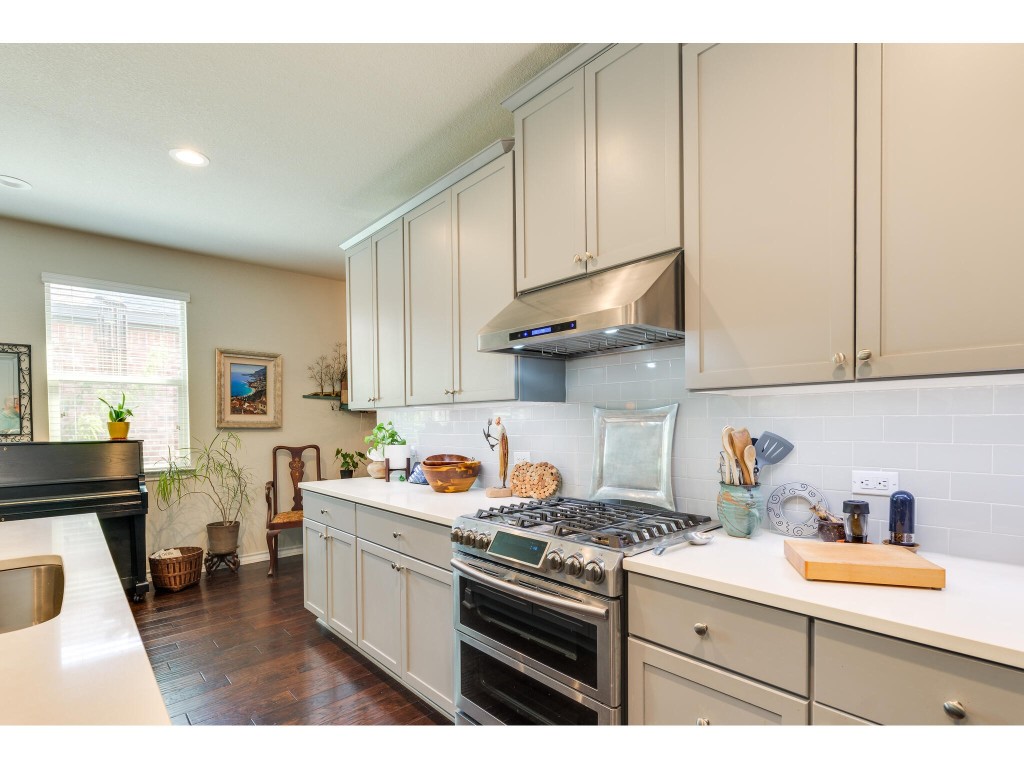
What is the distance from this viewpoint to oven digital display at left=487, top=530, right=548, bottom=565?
5.36 ft

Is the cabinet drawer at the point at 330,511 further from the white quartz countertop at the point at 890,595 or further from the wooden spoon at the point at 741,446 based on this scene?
the wooden spoon at the point at 741,446

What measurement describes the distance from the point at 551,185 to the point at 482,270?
0.55m

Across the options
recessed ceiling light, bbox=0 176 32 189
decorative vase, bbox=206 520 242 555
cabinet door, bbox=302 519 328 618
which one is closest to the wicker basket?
decorative vase, bbox=206 520 242 555

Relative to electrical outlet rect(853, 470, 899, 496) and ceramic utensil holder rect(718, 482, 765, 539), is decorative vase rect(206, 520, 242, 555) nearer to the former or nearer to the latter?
ceramic utensil holder rect(718, 482, 765, 539)

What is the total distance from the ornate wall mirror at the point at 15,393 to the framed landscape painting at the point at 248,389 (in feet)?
4.03

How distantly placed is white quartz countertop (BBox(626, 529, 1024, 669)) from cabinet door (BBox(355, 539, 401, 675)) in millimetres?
1380

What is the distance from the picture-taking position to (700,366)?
164 centimetres

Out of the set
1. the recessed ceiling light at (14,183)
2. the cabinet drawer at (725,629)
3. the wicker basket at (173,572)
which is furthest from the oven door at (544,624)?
the recessed ceiling light at (14,183)

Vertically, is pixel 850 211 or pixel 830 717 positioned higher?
pixel 850 211

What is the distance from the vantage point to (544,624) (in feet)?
5.34

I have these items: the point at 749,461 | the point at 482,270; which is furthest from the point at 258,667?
the point at 749,461

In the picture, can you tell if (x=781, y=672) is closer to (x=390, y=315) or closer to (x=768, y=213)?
(x=768, y=213)
